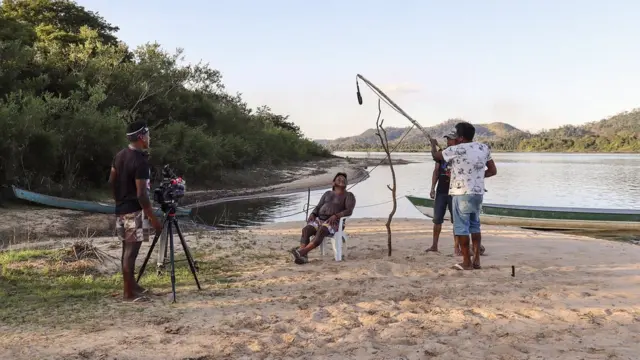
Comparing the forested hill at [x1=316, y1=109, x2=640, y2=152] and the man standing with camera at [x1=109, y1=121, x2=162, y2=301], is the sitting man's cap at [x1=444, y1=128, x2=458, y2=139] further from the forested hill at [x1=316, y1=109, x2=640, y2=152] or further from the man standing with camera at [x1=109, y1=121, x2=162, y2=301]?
the forested hill at [x1=316, y1=109, x2=640, y2=152]

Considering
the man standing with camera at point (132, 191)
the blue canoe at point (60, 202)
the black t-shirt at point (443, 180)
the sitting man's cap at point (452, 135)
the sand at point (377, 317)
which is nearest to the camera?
the sand at point (377, 317)

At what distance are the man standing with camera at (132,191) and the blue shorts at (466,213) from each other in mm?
3575

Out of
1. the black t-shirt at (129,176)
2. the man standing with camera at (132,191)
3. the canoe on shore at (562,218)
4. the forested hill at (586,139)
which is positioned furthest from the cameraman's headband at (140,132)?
the forested hill at (586,139)

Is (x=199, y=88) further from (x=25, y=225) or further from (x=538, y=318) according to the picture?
(x=538, y=318)

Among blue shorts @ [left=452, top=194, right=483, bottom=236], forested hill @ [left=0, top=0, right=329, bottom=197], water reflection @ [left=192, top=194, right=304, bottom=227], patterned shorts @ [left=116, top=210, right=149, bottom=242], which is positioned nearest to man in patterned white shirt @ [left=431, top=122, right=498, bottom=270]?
blue shorts @ [left=452, top=194, right=483, bottom=236]

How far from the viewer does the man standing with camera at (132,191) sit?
4.69m

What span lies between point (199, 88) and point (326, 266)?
31254mm

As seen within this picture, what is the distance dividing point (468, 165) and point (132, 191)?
392cm

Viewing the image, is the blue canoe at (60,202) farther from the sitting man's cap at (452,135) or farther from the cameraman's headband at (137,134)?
the sitting man's cap at (452,135)

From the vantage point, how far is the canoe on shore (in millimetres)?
13523

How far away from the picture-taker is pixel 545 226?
14.2 meters

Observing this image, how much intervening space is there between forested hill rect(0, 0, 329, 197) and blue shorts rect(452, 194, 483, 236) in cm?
1404

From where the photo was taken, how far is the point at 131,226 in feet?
15.8

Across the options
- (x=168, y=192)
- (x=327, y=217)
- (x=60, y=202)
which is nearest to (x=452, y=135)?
(x=327, y=217)
